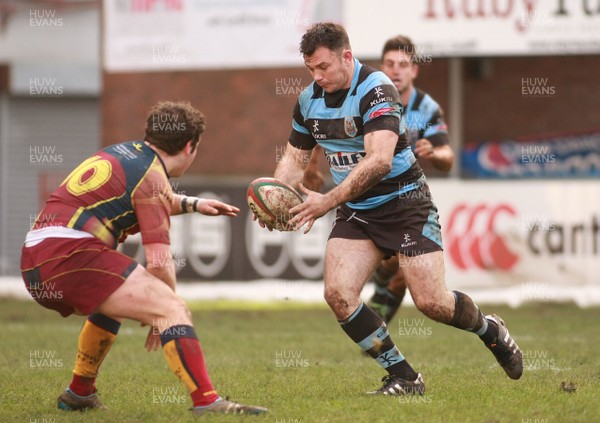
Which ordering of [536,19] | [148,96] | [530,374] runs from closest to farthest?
[530,374] → [536,19] → [148,96]

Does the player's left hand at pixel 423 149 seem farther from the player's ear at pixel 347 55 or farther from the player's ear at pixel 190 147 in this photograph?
the player's ear at pixel 190 147

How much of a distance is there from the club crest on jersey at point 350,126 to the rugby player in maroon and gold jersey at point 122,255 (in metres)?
1.14

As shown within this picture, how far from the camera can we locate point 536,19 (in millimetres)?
15008

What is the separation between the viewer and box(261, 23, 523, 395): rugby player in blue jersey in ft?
23.1

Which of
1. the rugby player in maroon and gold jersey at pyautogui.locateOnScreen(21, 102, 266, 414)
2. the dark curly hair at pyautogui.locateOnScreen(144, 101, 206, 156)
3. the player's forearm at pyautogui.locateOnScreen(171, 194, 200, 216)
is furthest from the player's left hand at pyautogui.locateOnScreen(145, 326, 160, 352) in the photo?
the dark curly hair at pyautogui.locateOnScreen(144, 101, 206, 156)

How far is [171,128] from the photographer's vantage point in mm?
6441

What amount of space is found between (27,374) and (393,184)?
3307 mm

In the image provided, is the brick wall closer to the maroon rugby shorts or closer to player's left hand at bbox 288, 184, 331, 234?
player's left hand at bbox 288, 184, 331, 234

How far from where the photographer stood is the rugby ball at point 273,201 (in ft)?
23.3

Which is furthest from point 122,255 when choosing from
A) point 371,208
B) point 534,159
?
point 534,159

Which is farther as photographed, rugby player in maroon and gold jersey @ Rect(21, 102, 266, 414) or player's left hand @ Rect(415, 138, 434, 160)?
player's left hand @ Rect(415, 138, 434, 160)

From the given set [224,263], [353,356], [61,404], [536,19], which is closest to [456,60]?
[536,19]

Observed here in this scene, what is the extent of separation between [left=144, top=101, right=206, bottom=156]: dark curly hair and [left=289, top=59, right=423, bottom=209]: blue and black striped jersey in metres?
1.15

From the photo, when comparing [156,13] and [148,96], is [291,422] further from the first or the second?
[148,96]
